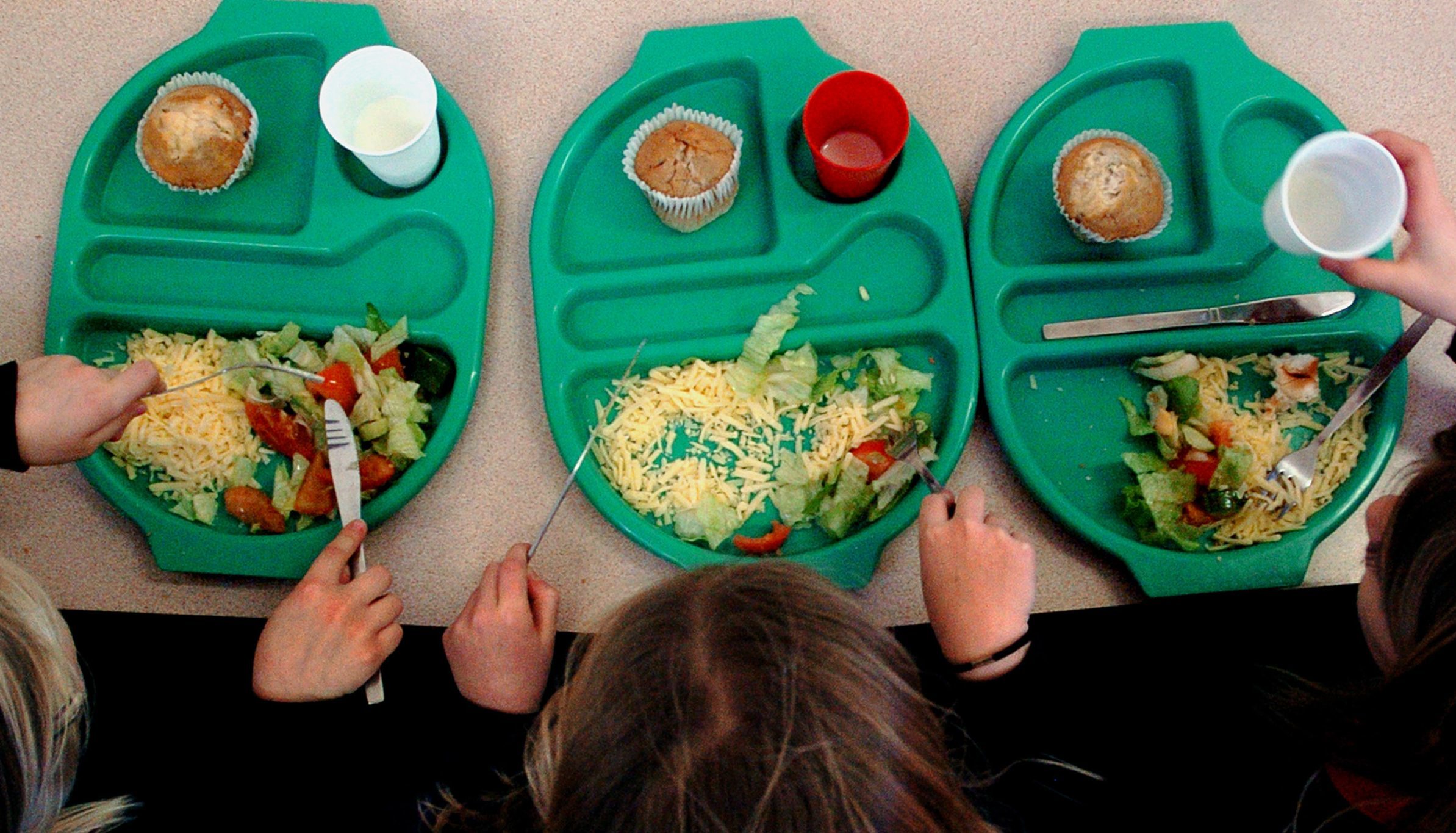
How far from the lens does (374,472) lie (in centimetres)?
128

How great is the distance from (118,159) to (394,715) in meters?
1.01

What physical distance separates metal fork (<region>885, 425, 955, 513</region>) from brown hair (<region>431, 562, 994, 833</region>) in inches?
13.8

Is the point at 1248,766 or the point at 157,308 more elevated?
the point at 157,308

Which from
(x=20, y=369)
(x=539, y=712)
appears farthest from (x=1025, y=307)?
(x=20, y=369)

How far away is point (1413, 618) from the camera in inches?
37.2

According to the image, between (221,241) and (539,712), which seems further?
(221,241)

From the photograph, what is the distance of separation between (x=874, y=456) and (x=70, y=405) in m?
1.08

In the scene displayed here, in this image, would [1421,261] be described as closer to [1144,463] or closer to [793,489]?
[1144,463]

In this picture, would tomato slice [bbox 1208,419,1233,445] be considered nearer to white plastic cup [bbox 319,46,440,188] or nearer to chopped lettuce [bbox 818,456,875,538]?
chopped lettuce [bbox 818,456,875,538]

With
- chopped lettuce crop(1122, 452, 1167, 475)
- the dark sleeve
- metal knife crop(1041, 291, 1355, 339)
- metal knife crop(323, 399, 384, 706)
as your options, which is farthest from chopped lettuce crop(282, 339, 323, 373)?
chopped lettuce crop(1122, 452, 1167, 475)

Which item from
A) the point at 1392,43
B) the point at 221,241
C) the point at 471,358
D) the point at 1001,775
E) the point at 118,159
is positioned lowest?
the point at 1001,775

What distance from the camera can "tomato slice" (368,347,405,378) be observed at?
4.31 ft

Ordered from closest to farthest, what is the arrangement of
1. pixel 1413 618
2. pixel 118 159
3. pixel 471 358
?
pixel 1413 618, pixel 471 358, pixel 118 159

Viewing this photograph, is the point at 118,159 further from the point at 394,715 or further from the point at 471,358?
the point at 394,715
